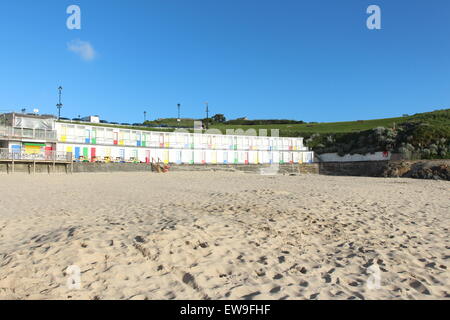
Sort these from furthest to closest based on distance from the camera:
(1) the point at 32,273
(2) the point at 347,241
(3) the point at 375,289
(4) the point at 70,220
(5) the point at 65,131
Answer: (5) the point at 65,131
(4) the point at 70,220
(2) the point at 347,241
(1) the point at 32,273
(3) the point at 375,289

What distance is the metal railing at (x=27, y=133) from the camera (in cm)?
3089

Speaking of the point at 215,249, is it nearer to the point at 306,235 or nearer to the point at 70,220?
the point at 306,235

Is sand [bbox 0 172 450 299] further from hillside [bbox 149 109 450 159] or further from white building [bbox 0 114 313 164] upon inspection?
hillside [bbox 149 109 450 159]

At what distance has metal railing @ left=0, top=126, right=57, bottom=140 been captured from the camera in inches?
1216

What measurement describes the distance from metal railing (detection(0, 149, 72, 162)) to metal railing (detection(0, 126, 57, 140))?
178 cm

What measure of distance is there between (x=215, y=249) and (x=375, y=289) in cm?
263

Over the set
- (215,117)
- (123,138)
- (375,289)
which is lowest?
(375,289)

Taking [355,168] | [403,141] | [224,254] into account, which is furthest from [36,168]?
[403,141]

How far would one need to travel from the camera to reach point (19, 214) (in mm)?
8664

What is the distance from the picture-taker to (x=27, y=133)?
3269 centimetres

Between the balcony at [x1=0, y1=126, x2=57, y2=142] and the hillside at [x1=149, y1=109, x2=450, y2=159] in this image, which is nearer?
the balcony at [x1=0, y1=126, x2=57, y2=142]

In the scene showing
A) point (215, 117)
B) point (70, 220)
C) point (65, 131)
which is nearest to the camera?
point (70, 220)

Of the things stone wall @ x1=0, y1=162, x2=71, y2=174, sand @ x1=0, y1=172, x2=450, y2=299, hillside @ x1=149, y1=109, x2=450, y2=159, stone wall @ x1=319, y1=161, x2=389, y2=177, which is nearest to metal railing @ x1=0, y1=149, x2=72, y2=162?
stone wall @ x1=0, y1=162, x2=71, y2=174
